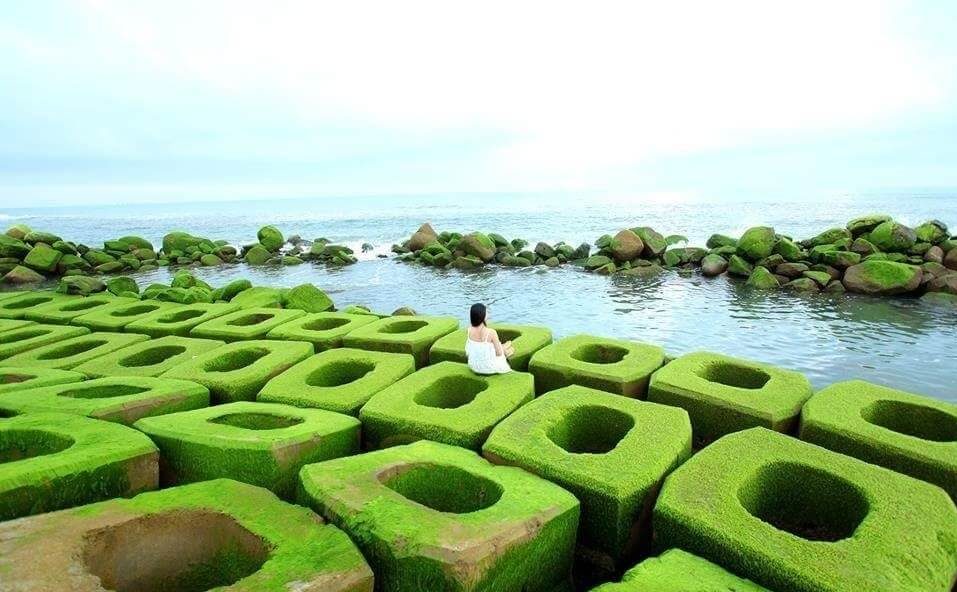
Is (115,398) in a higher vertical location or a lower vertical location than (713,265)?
higher

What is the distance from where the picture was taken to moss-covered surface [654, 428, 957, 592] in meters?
3.29

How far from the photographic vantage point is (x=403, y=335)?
29.8 feet

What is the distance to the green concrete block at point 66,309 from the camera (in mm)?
11555

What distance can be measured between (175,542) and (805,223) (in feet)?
195

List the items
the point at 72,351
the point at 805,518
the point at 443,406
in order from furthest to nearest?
the point at 72,351 → the point at 443,406 → the point at 805,518

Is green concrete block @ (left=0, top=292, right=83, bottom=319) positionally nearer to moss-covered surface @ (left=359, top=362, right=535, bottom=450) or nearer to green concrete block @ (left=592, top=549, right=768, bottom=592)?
moss-covered surface @ (left=359, top=362, right=535, bottom=450)

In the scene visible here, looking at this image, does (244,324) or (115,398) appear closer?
(115,398)

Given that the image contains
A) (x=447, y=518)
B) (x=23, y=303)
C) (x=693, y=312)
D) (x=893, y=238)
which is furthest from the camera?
(x=893, y=238)

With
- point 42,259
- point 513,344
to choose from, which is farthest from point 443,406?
point 42,259

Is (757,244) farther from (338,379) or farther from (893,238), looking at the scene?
(338,379)

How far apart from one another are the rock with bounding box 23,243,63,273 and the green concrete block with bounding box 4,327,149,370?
22.5 metres

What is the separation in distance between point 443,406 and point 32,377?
19.6 feet

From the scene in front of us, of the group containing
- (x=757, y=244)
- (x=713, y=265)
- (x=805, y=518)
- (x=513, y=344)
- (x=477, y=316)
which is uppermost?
(x=477, y=316)

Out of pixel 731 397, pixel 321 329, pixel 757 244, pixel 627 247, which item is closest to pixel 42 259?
pixel 321 329
